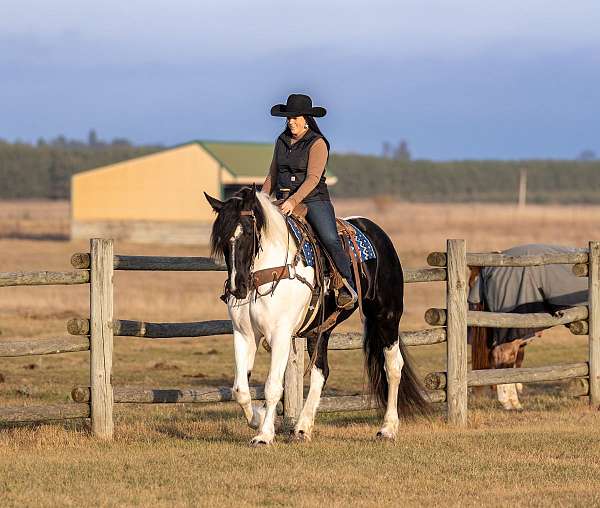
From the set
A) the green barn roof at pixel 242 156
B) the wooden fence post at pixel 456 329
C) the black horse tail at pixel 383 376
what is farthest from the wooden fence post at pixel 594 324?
the green barn roof at pixel 242 156

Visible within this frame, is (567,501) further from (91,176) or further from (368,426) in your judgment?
(91,176)

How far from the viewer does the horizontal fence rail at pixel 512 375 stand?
11531 millimetres

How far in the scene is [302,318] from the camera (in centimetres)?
960

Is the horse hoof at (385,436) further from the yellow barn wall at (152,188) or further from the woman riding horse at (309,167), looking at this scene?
the yellow barn wall at (152,188)

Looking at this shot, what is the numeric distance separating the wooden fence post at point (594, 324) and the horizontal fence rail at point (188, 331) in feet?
7.30

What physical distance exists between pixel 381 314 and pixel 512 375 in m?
2.20

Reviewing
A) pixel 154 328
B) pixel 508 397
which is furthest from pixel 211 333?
pixel 508 397

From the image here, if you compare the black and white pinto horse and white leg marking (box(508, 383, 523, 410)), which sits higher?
the black and white pinto horse

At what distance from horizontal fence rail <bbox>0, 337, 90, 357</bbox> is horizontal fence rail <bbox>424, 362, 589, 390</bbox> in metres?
3.48

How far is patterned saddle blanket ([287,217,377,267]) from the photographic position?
9.53 m

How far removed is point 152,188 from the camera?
55688 mm

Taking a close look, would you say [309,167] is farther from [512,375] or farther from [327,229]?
[512,375]

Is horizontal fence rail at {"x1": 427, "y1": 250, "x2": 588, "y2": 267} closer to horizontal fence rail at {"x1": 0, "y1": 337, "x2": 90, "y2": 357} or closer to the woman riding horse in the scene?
the woman riding horse

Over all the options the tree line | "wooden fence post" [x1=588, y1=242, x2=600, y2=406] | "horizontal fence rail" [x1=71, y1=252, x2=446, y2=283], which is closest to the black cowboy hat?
"horizontal fence rail" [x1=71, y1=252, x2=446, y2=283]
